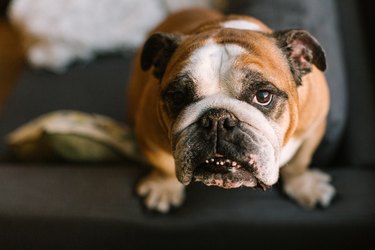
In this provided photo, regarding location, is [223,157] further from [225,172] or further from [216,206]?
[216,206]

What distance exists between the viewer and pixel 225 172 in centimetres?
131

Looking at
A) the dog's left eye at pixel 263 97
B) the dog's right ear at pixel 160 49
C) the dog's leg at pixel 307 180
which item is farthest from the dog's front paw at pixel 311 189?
the dog's right ear at pixel 160 49

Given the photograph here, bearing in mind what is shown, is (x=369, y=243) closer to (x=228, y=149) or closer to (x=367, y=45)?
(x=228, y=149)

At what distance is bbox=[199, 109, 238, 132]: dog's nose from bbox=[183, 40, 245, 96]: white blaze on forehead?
0.20ft

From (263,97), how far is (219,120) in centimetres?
13

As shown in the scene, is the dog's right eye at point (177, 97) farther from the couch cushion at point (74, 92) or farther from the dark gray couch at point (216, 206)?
the couch cushion at point (74, 92)

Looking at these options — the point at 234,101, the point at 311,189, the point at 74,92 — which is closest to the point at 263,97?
the point at 234,101

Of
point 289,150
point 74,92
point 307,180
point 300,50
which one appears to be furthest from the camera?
point 74,92

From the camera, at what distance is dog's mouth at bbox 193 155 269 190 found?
1.29m

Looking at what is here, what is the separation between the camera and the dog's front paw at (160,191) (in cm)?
159

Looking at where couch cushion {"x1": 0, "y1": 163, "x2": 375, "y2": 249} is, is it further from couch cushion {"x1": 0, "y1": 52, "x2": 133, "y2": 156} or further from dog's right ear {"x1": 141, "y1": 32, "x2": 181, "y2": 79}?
couch cushion {"x1": 0, "y1": 52, "x2": 133, "y2": 156}

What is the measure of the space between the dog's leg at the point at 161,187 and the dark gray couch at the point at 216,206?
0.03 metres

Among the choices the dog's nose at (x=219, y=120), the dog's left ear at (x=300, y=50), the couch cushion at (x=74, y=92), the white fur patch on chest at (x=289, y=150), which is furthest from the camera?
the couch cushion at (x=74, y=92)

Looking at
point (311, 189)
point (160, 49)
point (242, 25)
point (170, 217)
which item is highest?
point (242, 25)
